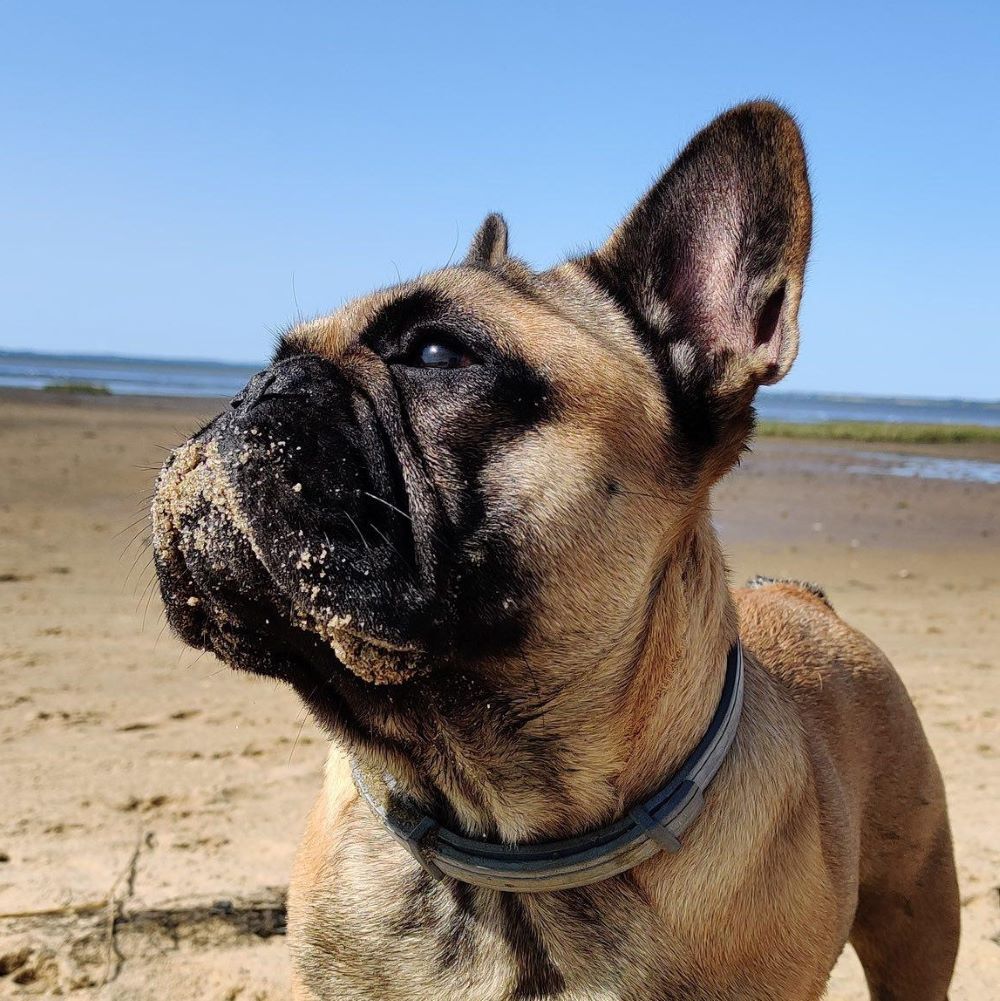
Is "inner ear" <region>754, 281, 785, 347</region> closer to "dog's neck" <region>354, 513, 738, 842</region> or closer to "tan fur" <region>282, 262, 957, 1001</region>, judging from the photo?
"tan fur" <region>282, 262, 957, 1001</region>

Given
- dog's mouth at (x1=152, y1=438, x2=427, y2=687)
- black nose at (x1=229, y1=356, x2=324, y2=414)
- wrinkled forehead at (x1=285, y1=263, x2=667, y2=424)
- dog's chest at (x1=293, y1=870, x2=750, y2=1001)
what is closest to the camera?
dog's mouth at (x1=152, y1=438, x2=427, y2=687)

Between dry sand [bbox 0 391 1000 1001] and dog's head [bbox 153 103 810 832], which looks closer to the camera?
dog's head [bbox 153 103 810 832]

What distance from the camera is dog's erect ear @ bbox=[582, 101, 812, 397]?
2508 mm

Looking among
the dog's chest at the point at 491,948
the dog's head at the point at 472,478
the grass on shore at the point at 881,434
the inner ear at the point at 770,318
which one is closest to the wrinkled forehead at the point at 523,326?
the dog's head at the point at 472,478

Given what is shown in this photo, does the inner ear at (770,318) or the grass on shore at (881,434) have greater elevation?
the inner ear at (770,318)

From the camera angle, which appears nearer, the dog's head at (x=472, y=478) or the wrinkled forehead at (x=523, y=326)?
the dog's head at (x=472, y=478)

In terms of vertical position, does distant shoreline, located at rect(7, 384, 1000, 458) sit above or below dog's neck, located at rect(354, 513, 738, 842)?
below

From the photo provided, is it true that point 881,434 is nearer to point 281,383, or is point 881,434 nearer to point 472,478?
point 472,478

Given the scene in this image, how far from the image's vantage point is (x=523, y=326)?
2.51 metres

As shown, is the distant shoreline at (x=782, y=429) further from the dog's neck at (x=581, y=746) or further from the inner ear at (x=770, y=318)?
the dog's neck at (x=581, y=746)

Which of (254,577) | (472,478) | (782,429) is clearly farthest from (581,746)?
(782,429)

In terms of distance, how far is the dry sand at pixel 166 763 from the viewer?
3510 millimetres

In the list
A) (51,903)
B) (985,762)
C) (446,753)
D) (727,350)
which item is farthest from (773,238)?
(985,762)

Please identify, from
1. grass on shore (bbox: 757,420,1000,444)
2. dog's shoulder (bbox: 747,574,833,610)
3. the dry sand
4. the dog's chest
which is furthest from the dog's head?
grass on shore (bbox: 757,420,1000,444)
